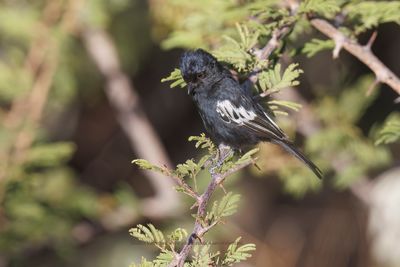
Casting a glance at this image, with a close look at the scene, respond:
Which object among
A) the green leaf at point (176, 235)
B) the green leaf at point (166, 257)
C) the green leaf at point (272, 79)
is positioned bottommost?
the green leaf at point (166, 257)

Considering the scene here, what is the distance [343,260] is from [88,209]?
295cm

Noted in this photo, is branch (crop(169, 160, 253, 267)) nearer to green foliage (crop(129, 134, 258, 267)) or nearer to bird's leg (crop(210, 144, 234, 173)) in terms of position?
green foliage (crop(129, 134, 258, 267))

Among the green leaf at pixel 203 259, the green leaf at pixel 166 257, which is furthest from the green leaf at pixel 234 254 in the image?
the green leaf at pixel 166 257

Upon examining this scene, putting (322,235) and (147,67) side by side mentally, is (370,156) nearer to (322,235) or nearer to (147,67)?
(322,235)

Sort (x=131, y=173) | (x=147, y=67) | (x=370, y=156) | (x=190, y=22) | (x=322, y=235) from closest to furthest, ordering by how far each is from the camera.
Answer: (x=190, y=22), (x=370, y=156), (x=322, y=235), (x=147, y=67), (x=131, y=173)

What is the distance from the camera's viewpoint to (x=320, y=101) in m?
6.10

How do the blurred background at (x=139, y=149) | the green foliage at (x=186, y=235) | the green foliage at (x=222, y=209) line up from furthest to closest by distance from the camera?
the blurred background at (x=139, y=149) → the green foliage at (x=222, y=209) → the green foliage at (x=186, y=235)

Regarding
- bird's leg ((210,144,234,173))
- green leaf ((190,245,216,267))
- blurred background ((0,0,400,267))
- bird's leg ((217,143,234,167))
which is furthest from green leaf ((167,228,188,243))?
blurred background ((0,0,400,267))

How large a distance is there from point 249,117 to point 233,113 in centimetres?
16

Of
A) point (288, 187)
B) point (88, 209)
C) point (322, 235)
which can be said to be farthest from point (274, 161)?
point (322, 235)

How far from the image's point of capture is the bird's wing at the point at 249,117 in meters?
4.36

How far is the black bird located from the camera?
13.9 ft

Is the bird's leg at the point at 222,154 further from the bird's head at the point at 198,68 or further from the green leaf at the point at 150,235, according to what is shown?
the green leaf at the point at 150,235

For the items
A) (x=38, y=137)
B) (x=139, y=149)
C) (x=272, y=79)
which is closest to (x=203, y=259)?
(x=272, y=79)
